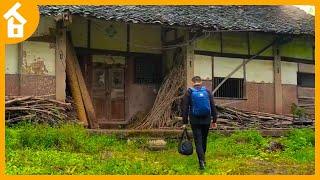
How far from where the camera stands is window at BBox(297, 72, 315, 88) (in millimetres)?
19395

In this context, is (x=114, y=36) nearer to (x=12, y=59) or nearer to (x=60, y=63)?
(x=60, y=63)

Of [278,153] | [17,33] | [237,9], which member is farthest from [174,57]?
[17,33]

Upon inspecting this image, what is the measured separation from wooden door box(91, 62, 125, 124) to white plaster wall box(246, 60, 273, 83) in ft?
14.6

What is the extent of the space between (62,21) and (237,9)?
792 centimetres

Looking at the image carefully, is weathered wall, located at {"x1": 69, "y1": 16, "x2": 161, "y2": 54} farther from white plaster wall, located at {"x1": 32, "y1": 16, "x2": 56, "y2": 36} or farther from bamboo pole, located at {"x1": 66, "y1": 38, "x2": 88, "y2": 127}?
white plaster wall, located at {"x1": 32, "y1": 16, "x2": 56, "y2": 36}

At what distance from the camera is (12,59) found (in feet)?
46.9

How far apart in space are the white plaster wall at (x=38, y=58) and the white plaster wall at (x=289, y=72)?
337 inches

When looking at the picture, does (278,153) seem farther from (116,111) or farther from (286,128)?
(116,111)

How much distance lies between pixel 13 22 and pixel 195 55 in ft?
25.2

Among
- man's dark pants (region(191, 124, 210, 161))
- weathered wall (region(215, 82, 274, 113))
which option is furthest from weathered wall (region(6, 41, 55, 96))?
weathered wall (region(215, 82, 274, 113))

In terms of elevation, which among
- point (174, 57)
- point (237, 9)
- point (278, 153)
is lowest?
point (278, 153)

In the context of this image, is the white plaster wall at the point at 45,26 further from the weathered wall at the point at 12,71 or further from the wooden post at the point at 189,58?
the wooden post at the point at 189,58

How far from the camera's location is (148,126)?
15.5 m

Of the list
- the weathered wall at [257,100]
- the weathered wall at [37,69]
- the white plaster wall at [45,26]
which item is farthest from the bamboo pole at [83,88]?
the weathered wall at [257,100]
